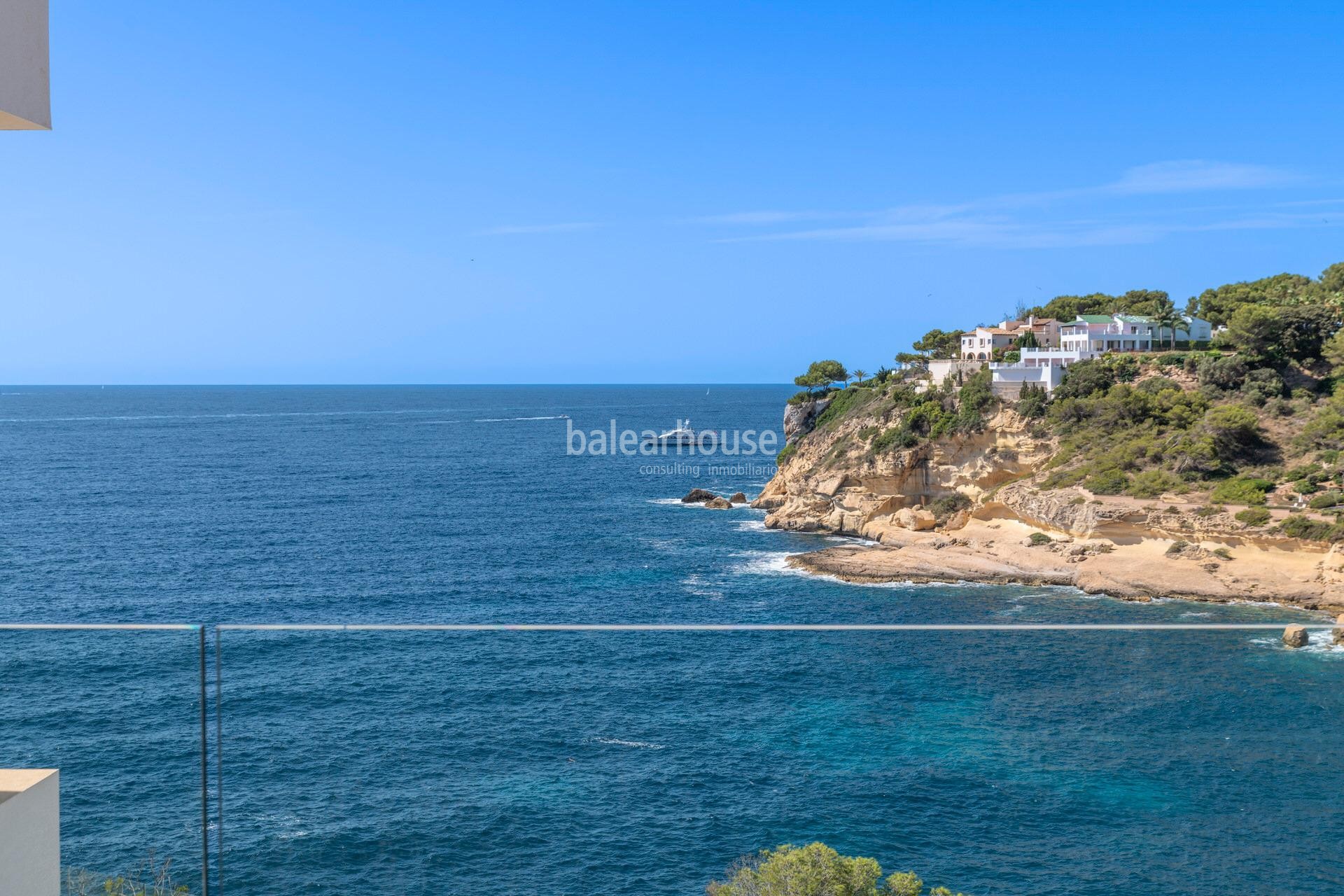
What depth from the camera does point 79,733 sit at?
3197 millimetres

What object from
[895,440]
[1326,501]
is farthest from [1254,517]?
[895,440]

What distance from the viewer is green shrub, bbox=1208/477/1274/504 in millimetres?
24344

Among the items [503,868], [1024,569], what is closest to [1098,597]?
[1024,569]

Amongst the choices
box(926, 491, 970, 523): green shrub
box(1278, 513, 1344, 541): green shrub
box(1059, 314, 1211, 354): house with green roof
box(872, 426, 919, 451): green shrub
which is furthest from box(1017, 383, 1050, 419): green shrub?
box(1278, 513, 1344, 541): green shrub

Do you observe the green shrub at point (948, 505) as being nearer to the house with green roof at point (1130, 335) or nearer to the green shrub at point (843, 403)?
the green shrub at point (843, 403)

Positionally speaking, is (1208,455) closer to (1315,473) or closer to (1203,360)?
(1315,473)

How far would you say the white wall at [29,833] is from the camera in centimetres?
185

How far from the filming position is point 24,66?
6.47ft

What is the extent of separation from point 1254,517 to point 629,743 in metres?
23.2

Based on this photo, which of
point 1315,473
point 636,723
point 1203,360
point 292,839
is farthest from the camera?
point 1203,360

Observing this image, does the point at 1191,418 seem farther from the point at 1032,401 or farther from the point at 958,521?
the point at 958,521

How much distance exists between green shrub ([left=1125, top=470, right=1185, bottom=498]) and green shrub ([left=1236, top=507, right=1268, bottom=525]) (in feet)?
6.40

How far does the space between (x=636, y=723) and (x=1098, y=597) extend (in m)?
21.4

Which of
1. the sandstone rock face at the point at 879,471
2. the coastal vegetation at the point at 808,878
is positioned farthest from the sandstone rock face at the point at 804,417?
the coastal vegetation at the point at 808,878
